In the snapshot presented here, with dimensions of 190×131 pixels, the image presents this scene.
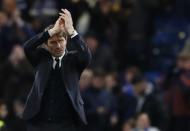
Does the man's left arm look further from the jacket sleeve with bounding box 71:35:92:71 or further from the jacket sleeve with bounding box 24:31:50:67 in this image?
the jacket sleeve with bounding box 24:31:50:67

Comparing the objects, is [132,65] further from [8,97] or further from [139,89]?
[8,97]

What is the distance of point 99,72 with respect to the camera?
48.6 ft

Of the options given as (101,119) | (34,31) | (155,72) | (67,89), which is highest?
(67,89)

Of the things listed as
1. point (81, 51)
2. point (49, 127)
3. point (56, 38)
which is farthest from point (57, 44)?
point (49, 127)

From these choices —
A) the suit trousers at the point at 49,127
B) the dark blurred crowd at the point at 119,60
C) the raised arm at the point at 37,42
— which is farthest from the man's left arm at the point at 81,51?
the dark blurred crowd at the point at 119,60

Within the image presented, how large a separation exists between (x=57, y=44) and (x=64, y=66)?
Answer: 334 mm

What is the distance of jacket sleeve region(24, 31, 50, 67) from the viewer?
30.5 feet

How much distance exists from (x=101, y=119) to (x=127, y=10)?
3.76 m

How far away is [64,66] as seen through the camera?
950cm

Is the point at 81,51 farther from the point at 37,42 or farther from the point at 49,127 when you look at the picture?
the point at 49,127

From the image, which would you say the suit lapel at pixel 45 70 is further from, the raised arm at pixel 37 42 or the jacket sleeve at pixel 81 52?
the jacket sleeve at pixel 81 52

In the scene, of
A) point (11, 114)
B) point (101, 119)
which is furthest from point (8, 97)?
point (101, 119)

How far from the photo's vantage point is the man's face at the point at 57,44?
30.4ft

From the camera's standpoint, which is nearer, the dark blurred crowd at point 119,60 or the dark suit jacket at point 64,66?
the dark suit jacket at point 64,66
